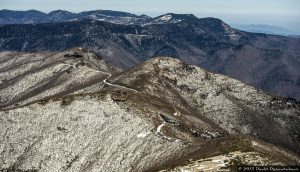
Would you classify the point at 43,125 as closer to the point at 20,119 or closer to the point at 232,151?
the point at 20,119

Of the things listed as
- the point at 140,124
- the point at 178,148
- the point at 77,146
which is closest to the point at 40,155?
the point at 77,146

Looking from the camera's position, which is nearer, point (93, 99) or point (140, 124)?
point (140, 124)

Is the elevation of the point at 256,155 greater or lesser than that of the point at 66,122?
greater

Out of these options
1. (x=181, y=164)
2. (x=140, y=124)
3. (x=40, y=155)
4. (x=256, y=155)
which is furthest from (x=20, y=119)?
(x=256, y=155)

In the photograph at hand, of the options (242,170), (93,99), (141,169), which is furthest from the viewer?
(93,99)

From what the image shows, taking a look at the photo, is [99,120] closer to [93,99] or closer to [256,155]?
[93,99]

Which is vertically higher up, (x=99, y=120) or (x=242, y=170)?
(x=242, y=170)

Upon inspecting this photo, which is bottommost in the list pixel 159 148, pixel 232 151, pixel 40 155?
pixel 40 155

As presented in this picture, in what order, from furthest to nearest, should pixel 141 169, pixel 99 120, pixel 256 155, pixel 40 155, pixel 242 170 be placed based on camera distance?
pixel 99 120
pixel 40 155
pixel 141 169
pixel 256 155
pixel 242 170

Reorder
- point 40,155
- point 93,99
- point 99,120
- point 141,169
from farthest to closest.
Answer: point 93,99 → point 99,120 → point 40,155 → point 141,169
